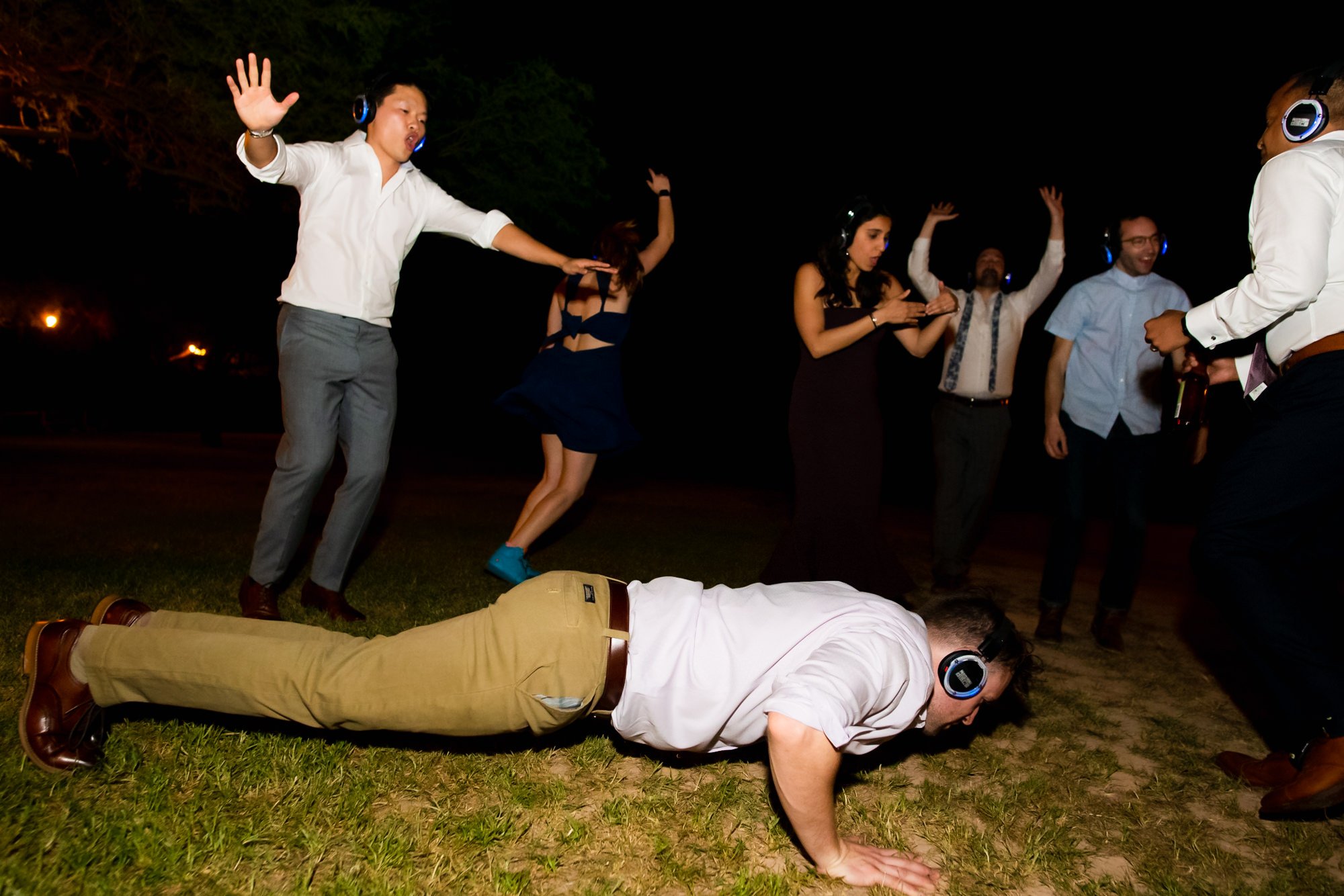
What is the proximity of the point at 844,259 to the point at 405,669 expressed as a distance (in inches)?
120

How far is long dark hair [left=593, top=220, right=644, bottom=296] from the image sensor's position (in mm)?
5066

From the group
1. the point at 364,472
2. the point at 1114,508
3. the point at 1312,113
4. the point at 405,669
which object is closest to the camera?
the point at 405,669

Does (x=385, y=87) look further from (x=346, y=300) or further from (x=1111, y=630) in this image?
(x=1111, y=630)

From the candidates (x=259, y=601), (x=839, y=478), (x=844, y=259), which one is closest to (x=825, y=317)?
(x=844, y=259)

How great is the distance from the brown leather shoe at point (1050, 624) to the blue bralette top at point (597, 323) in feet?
9.98

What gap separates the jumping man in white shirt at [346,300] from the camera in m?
3.71

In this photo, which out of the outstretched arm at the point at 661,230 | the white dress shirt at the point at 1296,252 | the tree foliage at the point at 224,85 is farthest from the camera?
the tree foliage at the point at 224,85

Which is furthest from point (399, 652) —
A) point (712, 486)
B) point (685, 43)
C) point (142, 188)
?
point (685, 43)

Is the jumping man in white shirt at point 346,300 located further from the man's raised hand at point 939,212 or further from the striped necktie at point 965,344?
the striped necktie at point 965,344

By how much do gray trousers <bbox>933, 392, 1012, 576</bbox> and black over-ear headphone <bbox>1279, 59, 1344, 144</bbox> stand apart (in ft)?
10.7

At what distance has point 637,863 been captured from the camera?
7.50 ft

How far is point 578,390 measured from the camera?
5207 mm

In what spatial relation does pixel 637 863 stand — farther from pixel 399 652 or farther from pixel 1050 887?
pixel 1050 887

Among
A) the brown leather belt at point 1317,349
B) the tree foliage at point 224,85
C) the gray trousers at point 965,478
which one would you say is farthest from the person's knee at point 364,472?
the tree foliage at point 224,85
